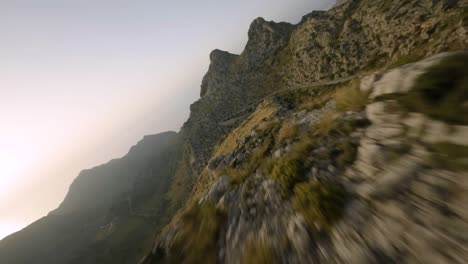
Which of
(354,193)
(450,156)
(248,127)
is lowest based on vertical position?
(248,127)

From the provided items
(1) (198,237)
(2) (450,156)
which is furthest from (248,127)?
(2) (450,156)

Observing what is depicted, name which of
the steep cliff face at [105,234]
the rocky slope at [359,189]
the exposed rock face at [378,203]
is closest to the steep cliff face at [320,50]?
the rocky slope at [359,189]

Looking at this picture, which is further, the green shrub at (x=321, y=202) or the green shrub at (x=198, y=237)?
the green shrub at (x=198, y=237)

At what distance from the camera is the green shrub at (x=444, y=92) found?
8.69 meters

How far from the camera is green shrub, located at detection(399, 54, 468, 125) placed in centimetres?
869

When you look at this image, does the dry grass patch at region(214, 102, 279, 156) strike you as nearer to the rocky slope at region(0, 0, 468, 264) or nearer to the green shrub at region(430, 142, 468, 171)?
the rocky slope at region(0, 0, 468, 264)

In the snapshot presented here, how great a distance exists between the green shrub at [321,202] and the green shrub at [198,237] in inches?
204

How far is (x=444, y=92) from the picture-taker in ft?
31.6

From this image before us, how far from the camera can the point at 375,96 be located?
13320mm

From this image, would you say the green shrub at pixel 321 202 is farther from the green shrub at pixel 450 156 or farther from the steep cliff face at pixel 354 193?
the green shrub at pixel 450 156

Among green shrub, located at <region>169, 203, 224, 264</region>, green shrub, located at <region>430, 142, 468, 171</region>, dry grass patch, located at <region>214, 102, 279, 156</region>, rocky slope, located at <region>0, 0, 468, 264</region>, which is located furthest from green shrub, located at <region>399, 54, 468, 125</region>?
dry grass patch, located at <region>214, 102, 279, 156</region>

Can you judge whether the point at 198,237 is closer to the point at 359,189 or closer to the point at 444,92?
the point at 359,189

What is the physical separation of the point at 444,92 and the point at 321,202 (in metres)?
6.34

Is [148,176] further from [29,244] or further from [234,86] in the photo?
[234,86]
